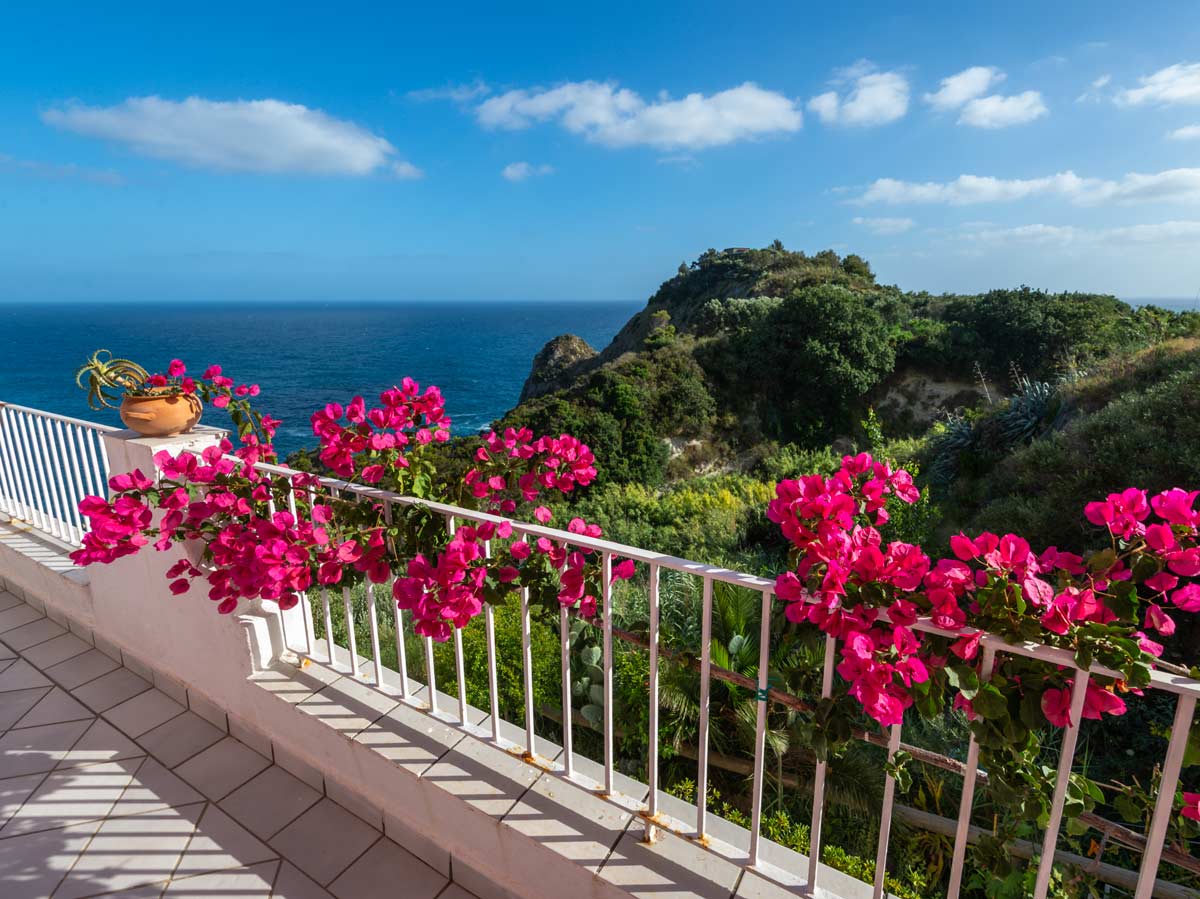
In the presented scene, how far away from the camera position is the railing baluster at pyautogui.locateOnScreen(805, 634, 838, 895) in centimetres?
115

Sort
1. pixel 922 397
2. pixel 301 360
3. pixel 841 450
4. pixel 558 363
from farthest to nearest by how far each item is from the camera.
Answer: pixel 301 360, pixel 558 363, pixel 922 397, pixel 841 450

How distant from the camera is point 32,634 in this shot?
3.16 m

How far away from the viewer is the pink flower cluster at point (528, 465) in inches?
73.1

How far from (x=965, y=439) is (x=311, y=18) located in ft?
Answer: 51.2

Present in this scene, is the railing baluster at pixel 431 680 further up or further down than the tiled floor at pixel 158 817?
further up

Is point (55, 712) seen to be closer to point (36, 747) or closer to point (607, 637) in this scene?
point (36, 747)

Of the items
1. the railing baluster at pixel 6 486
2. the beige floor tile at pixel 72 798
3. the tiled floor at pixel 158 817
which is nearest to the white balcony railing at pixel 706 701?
the tiled floor at pixel 158 817

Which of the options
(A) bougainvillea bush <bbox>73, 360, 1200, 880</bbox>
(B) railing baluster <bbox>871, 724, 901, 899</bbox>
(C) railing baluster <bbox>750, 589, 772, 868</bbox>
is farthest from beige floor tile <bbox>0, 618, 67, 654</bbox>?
(B) railing baluster <bbox>871, 724, 901, 899</bbox>

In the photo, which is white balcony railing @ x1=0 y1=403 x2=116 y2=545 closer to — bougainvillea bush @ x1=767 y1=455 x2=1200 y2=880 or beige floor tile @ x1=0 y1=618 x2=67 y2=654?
beige floor tile @ x1=0 y1=618 x2=67 y2=654

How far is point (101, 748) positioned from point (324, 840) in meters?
1.11

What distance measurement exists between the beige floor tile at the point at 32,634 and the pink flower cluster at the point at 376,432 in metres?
2.51

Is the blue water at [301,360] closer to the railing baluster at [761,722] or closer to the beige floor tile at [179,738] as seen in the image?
the beige floor tile at [179,738]

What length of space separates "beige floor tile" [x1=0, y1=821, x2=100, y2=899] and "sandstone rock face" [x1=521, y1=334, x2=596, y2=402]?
24252 millimetres

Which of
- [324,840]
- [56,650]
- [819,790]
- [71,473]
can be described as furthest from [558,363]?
[819,790]
